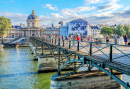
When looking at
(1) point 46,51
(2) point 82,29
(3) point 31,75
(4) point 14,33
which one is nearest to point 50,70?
(3) point 31,75

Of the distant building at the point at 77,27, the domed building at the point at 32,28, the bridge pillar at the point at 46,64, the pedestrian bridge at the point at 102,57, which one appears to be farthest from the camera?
the domed building at the point at 32,28

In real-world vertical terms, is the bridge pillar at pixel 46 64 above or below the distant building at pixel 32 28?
below

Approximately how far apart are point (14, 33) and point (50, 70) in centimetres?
13341

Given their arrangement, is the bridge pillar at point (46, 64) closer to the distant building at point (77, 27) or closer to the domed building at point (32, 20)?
the distant building at point (77, 27)

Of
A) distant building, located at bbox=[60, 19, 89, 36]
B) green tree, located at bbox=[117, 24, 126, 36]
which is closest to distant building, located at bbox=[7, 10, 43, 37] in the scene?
distant building, located at bbox=[60, 19, 89, 36]

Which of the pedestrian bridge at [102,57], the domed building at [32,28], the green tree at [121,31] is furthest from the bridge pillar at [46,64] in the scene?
the domed building at [32,28]

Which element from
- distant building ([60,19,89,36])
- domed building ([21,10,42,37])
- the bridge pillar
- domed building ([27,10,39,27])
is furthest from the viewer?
domed building ([27,10,39,27])

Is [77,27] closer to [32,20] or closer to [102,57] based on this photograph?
[32,20]

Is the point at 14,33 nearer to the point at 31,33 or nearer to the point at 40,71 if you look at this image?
the point at 31,33

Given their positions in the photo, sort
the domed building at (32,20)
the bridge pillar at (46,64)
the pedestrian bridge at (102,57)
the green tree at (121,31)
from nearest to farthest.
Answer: the pedestrian bridge at (102,57) → the bridge pillar at (46,64) → the green tree at (121,31) → the domed building at (32,20)

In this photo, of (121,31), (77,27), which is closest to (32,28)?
(77,27)

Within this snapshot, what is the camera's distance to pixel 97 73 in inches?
455

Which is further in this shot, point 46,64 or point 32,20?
point 32,20

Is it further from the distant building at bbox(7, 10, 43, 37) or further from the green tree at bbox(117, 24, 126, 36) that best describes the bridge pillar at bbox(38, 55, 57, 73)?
the distant building at bbox(7, 10, 43, 37)
